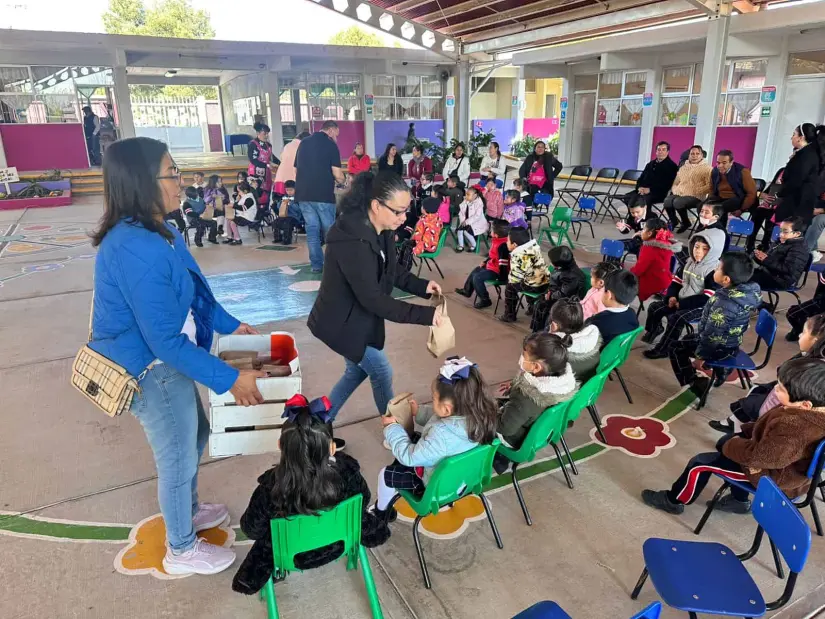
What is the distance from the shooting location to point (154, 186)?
6.42 ft

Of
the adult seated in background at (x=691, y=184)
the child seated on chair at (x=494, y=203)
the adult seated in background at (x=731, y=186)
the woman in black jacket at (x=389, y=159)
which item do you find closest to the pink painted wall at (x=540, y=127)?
the woman in black jacket at (x=389, y=159)

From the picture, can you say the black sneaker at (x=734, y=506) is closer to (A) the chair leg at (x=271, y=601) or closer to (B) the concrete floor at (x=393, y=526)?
(B) the concrete floor at (x=393, y=526)

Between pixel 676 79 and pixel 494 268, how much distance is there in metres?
10.7

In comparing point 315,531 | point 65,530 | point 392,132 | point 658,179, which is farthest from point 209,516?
point 392,132

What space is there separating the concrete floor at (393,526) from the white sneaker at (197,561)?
0.05 m

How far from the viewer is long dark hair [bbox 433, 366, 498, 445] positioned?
2371mm

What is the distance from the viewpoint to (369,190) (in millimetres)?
2807

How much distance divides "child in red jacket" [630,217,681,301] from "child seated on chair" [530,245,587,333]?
57 cm

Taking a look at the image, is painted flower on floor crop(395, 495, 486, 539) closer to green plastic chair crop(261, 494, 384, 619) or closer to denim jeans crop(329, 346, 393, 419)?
denim jeans crop(329, 346, 393, 419)

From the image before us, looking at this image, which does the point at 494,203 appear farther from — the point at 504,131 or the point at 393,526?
the point at 504,131

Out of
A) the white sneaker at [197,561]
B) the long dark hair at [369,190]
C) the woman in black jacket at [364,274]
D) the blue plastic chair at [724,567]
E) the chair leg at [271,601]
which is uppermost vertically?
the long dark hair at [369,190]

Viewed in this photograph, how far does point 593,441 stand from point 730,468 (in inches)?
42.3

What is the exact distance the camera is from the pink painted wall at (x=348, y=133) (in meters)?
18.9

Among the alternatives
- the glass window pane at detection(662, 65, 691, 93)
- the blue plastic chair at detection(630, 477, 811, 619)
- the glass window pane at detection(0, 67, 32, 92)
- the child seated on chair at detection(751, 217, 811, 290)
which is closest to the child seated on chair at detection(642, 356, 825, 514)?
the blue plastic chair at detection(630, 477, 811, 619)
